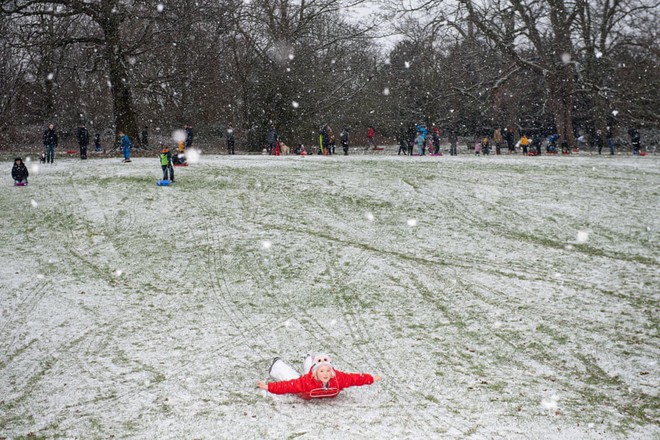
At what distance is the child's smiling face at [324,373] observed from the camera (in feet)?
19.3

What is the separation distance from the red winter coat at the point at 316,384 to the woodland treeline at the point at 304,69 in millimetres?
21854

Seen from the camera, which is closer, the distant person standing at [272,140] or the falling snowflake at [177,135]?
the distant person standing at [272,140]

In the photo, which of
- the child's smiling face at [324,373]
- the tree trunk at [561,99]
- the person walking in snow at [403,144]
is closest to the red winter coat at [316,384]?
the child's smiling face at [324,373]

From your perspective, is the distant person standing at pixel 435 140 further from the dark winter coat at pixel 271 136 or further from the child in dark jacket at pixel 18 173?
the child in dark jacket at pixel 18 173

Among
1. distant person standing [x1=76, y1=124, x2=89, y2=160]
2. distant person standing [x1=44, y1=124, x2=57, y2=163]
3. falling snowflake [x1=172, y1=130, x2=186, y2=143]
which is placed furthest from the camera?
falling snowflake [x1=172, y1=130, x2=186, y2=143]

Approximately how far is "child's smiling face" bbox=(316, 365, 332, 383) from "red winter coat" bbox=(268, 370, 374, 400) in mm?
122

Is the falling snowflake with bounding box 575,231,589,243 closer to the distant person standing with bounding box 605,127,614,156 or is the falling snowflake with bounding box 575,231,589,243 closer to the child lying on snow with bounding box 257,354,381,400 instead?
the child lying on snow with bounding box 257,354,381,400

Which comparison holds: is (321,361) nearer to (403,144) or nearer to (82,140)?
(82,140)

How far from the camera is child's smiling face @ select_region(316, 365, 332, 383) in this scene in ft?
19.3

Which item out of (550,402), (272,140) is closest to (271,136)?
(272,140)

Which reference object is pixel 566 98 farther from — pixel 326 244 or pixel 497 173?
pixel 326 244

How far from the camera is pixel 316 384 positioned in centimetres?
602

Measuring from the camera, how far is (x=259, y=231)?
42.0 ft

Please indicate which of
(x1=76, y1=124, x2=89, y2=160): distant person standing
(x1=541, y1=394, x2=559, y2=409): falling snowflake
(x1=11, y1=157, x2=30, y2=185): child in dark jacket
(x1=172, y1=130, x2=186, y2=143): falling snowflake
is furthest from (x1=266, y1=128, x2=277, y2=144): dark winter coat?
(x1=541, y1=394, x2=559, y2=409): falling snowflake
